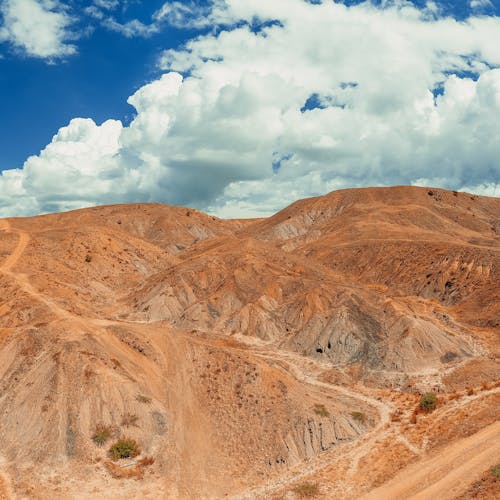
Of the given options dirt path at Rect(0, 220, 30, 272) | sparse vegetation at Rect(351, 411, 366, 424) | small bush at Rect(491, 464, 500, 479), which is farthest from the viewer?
Result: dirt path at Rect(0, 220, 30, 272)

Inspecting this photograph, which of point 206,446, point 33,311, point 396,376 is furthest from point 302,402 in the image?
point 33,311

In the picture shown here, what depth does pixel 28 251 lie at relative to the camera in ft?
266

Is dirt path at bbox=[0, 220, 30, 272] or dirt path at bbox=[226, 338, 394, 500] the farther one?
dirt path at bbox=[0, 220, 30, 272]

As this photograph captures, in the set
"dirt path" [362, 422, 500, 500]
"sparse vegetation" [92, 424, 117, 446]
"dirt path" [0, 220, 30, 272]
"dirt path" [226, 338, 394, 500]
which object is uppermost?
"dirt path" [0, 220, 30, 272]

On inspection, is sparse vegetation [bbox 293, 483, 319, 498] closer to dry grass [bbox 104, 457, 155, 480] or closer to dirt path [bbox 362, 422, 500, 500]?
dirt path [bbox 362, 422, 500, 500]

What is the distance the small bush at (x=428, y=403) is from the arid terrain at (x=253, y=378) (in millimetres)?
736

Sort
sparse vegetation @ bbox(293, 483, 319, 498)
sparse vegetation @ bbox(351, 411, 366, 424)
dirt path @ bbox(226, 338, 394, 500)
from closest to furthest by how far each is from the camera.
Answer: sparse vegetation @ bbox(293, 483, 319, 498) < dirt path @ bbox(226, 338, 394, 500) < sparse vegetation @ bbox(351, 411, 366, 424)

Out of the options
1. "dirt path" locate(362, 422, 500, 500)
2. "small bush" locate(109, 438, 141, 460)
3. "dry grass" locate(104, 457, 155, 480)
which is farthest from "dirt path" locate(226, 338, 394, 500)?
"small bush" locate(109, 438, 141, 460)

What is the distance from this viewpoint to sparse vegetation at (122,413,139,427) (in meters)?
31.2

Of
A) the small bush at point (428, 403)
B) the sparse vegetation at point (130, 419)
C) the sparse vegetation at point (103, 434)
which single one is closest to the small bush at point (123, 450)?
the sparse vegetation at point (103, 434)

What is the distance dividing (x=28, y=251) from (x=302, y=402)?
208 ft

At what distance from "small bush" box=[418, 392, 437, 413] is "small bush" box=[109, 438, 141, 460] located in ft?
69.4

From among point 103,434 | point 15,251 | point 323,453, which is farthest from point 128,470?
point 15,251

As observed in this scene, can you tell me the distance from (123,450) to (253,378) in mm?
10584
